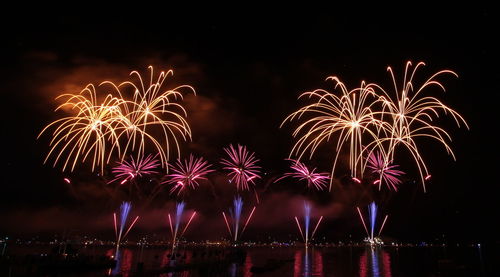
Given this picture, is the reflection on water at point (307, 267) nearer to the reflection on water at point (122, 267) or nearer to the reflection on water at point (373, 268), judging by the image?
the reflection on water at point (373, 268)

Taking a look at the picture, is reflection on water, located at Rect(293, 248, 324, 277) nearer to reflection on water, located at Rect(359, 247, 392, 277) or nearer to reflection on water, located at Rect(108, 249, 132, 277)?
reflection on water, located at Rect(359, 247, 392, 277)

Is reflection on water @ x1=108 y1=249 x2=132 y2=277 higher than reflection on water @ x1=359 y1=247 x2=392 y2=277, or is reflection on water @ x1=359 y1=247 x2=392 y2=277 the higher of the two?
reflection on water @ x1=359 y1=247 x2=392 y2=277

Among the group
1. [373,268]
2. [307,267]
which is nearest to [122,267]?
[307,267]

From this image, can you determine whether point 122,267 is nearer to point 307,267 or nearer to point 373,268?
point 307,267

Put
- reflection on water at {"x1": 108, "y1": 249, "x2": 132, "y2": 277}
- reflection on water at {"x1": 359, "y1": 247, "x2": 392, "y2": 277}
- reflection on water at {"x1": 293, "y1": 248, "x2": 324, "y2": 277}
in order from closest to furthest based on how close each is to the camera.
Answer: reflection on water at {"x1": 108, "y1": 249, "x2": 132, "y2": 277}
reflection on water at {"x1": 293, "y1": 248, "x2": 324, "y2": 277}
reflection on water at {"x1": 359, "y1": 247, "x2": 392, "y2": 277}

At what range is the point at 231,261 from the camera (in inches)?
2416

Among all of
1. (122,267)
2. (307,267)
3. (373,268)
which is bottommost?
(122,267)

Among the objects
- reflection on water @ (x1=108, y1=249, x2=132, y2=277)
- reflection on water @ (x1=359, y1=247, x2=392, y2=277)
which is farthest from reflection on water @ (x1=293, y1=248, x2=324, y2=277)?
reflection on water @ (x1=108, y1=249, x2=132, y2=277)

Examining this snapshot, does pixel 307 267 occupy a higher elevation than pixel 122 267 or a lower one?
higher

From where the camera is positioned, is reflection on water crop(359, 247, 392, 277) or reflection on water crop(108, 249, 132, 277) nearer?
reflection on water crop(108, 249, 132, 277)

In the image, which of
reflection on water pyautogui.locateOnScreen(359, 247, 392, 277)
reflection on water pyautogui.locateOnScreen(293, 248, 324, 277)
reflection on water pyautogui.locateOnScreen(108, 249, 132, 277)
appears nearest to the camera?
reflection on water pyautogui.locateOnScreen(108, 249, 132, 277)

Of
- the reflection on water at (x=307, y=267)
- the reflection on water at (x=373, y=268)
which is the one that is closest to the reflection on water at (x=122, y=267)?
the reflection on water at (x=307, y=267)

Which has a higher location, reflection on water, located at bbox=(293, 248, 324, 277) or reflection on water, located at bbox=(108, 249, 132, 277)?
reflection on water, located at bbox=(293, 248, 324, 277)

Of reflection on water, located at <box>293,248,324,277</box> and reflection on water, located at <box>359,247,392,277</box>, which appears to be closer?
reflection on water, located at <box>293,248,324,277</box>
